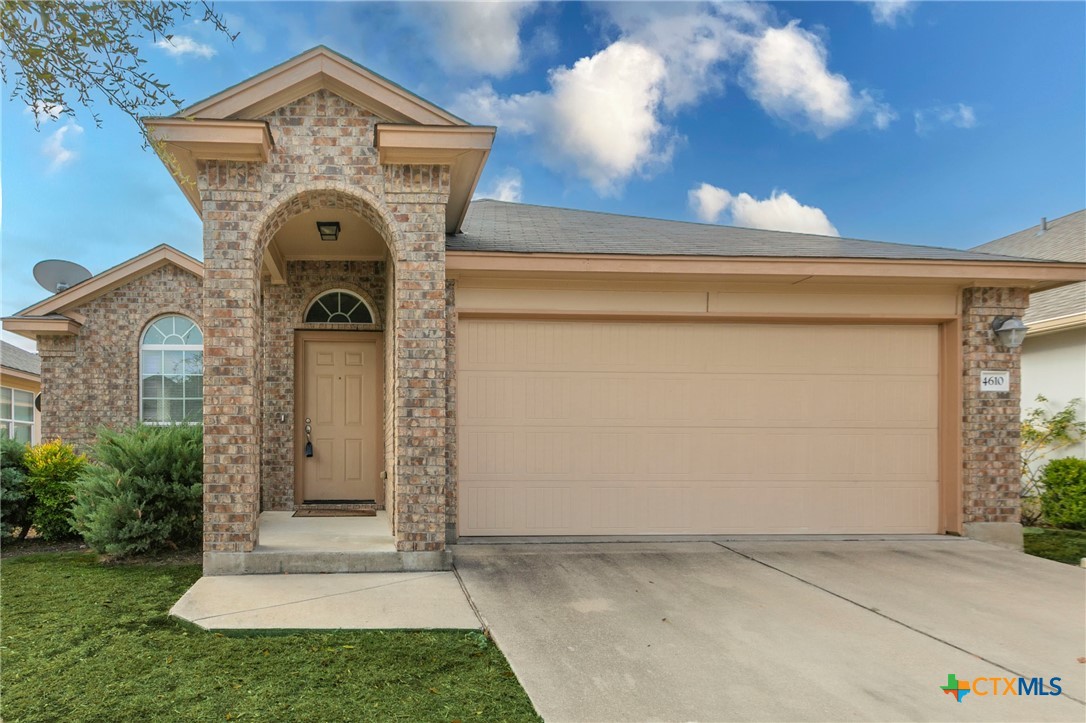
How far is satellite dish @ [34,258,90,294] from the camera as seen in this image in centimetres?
1249

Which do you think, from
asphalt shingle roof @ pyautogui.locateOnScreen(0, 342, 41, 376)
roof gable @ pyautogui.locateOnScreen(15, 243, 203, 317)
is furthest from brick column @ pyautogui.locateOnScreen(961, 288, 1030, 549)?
asphalt shingle roof @ pyautogui.locateOnScreen(0, 342, 41, 376)

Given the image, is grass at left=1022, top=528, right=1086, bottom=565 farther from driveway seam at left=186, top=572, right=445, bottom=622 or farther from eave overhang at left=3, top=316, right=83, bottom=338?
eave overhang at left=3, top=316, right=83, bottom=338

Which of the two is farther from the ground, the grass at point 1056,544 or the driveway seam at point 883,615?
the driveway seam at point 883,615

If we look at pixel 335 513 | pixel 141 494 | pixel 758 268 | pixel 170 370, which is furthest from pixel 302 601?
pixel 170 370

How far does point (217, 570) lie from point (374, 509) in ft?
9.67

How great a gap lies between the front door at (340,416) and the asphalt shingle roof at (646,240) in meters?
2.45

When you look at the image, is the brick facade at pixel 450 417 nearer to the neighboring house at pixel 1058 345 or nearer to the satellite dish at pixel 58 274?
the neighboring house at pixel 1058 345

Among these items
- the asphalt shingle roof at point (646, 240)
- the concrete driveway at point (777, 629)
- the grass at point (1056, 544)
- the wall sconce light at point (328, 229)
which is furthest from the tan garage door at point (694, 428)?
the wall sconce light at point (328, 229)

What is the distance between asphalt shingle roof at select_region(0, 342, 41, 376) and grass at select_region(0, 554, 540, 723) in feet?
49.5

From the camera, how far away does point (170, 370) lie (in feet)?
38.9

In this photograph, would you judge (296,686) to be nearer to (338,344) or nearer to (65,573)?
(65,573)

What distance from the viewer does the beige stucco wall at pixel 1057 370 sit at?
31.8ft

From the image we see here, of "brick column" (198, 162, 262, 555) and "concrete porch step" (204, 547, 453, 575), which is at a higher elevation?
"brick column" (198, 162, 262, 555)

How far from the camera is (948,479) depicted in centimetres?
763
